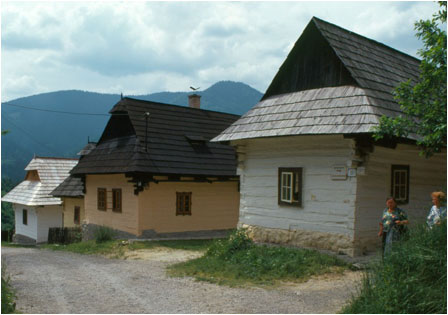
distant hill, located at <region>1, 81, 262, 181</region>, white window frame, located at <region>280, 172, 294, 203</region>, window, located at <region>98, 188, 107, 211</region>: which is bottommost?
window, located at <region>98, 188, 107, 211</region>

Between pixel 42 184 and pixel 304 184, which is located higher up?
pixel 304 184

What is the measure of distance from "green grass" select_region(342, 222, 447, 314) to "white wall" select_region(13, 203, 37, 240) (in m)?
23.8

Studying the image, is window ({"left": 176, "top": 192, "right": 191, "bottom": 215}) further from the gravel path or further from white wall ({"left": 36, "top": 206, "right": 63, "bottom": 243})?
white wall ({"left": 36, "top": 206, "right": 63, "bottom": 243})

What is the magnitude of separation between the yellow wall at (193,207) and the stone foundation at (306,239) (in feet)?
15.0

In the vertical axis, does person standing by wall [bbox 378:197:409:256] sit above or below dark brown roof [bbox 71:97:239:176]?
below

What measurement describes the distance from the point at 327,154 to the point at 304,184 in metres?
0.94

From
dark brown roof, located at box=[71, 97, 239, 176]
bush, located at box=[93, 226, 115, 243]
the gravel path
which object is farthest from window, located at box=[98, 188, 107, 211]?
the gravel path

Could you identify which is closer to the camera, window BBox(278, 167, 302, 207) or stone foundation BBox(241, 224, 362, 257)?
stone foundation BBox(241, 224, 362, 257)

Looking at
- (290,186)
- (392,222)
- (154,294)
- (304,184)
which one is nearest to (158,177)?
(290,186)

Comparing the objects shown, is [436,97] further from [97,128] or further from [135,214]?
[97,128]

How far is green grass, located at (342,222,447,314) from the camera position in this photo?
187 inches

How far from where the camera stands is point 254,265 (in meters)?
8.59

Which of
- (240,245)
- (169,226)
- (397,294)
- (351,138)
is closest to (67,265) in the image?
(240,245)

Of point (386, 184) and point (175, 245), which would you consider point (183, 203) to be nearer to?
point (175, 245)
